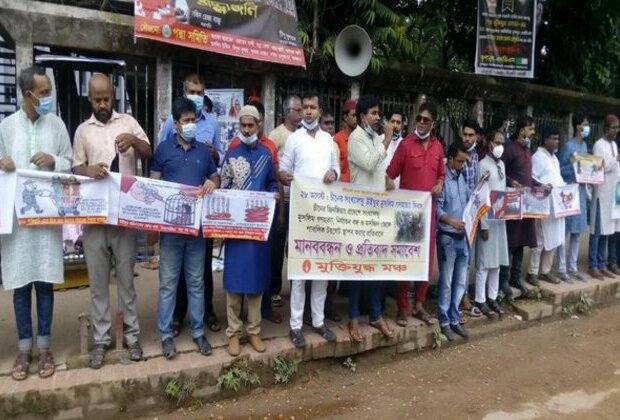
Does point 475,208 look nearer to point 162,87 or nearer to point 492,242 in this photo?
point 492,242

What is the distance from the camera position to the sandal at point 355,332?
429 centimetres

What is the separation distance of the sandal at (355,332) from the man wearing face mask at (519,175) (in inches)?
83.5

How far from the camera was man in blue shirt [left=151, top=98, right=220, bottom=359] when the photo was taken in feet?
12.3

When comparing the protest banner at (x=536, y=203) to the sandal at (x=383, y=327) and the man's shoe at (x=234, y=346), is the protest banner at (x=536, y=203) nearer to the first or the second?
the sandal at (x=383, y=327)

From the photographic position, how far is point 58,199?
346 cm

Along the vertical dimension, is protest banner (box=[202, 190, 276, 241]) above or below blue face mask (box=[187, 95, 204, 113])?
below

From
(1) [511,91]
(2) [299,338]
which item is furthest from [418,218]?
(1) [511,91]

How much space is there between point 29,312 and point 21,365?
1.11ft

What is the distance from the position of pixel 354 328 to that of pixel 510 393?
4.18 ft

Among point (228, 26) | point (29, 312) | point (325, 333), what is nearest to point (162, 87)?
point (228, 26)

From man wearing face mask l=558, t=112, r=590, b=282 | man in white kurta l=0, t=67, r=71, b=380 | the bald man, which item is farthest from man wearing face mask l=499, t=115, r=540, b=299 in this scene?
man in white kurta l=0, t=67, r=71, b=380

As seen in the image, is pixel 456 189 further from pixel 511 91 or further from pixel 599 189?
pixel 511 91

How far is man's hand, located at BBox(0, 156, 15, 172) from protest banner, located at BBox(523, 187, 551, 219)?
15.3 feet

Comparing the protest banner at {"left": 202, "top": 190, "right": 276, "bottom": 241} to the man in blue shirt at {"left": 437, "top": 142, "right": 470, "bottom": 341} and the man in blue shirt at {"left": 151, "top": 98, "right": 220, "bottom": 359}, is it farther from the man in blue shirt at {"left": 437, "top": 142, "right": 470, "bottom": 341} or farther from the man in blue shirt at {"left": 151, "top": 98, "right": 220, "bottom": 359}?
the man in blue shirt at {"left": 437, "top": 142, "right": 470, "bottom": 341}
